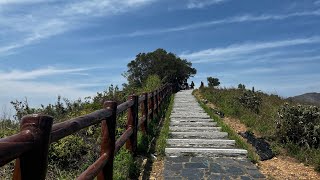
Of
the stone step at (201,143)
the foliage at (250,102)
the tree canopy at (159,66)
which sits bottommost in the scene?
the stone step at (201,143)

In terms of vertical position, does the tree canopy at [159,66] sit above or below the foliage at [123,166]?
above

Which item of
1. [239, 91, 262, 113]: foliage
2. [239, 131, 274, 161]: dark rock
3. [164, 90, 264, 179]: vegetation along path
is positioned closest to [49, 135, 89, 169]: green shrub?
[164, 90, 264, 179]: vegetation along path

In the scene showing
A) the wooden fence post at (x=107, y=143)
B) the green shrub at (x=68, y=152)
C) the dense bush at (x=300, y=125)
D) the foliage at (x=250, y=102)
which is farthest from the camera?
the foliage at (x=250, y=102)

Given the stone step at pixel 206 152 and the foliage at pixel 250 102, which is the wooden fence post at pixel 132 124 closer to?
the stone step at pixel 206 152

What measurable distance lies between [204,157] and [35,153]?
6526 millimetres

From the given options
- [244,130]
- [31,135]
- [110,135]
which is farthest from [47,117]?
[244,130]

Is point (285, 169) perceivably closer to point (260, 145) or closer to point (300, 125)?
point (260, 145)

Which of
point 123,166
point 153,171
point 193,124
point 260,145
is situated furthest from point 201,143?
point 123,166

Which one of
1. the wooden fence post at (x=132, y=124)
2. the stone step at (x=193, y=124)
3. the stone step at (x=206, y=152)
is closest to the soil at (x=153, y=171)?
the wooden fence post at (x=132, y=124)

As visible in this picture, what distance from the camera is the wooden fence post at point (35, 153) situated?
214cm

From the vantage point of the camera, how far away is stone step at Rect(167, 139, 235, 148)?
369 inches

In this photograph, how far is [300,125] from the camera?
31.6 ft

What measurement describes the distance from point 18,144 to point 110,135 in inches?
119

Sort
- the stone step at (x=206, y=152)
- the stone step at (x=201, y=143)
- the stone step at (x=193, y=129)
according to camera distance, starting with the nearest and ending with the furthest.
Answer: the stone step at (x=206, y=152) → the stone step at (x=201, y=143) → the stone step at (x=193, y=129)
